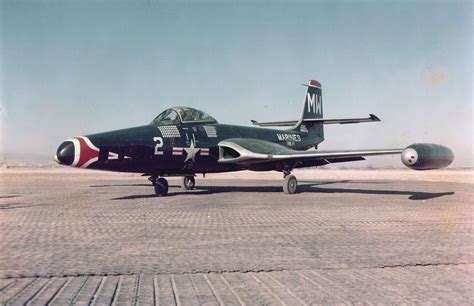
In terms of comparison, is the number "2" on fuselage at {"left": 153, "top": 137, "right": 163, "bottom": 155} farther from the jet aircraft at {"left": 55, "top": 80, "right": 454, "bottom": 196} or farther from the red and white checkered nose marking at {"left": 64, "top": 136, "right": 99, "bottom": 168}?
the red and white checkered nose marking at {"left": 64, "top": 136, "right": 99, "bottom": 168}

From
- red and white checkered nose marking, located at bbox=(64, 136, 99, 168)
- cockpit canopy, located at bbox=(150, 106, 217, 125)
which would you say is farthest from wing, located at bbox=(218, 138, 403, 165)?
red and white checkered nose marking, located at bbox=(64, 136, 99, 168)

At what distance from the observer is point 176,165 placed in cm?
1639

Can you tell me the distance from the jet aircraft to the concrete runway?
104 inches

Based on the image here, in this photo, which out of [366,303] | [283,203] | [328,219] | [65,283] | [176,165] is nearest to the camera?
[366,303]

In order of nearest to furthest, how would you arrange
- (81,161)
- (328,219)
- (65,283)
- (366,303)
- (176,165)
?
(366,303) < (65,283) < (328,219) < (81,161) < (176,165)

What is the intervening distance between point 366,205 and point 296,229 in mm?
5819

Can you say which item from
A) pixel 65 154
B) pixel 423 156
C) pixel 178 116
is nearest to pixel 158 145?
pixel 178 116

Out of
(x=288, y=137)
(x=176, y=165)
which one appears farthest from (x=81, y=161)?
(x=288, y=137)

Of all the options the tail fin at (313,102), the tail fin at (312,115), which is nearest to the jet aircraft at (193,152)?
the tail fin at (312,115)

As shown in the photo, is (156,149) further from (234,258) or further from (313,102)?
(313,102)

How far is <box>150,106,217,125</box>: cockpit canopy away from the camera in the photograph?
1686cm

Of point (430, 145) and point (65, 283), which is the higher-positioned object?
point (430, 145)

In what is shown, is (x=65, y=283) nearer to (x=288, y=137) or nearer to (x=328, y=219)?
(x=328, y=219)

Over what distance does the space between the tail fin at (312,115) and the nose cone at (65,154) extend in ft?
46.7
